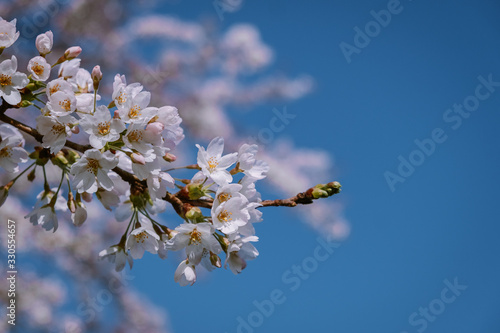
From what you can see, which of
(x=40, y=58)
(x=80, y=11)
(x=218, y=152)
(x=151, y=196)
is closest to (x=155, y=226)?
(x=151, y=196)

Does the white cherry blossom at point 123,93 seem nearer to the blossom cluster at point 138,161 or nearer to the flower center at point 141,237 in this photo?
the blossom cluster at point 138,161

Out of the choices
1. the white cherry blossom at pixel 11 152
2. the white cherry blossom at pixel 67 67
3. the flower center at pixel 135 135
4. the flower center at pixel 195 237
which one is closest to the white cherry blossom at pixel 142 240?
the flower center at pixel 195 237

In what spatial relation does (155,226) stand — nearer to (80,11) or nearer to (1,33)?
(1,33)

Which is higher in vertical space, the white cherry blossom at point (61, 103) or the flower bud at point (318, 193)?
the flower bud at point (318, 193)

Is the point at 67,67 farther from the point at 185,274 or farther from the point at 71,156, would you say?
the point at 185,274

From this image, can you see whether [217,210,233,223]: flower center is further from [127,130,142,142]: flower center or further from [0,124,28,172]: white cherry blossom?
[0,124,28,172]: white cherry blossom

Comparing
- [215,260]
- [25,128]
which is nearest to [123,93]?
[25,128]

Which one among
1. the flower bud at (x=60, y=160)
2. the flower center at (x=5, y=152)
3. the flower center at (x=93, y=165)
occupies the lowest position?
the flower center at (x=5, y=152)
